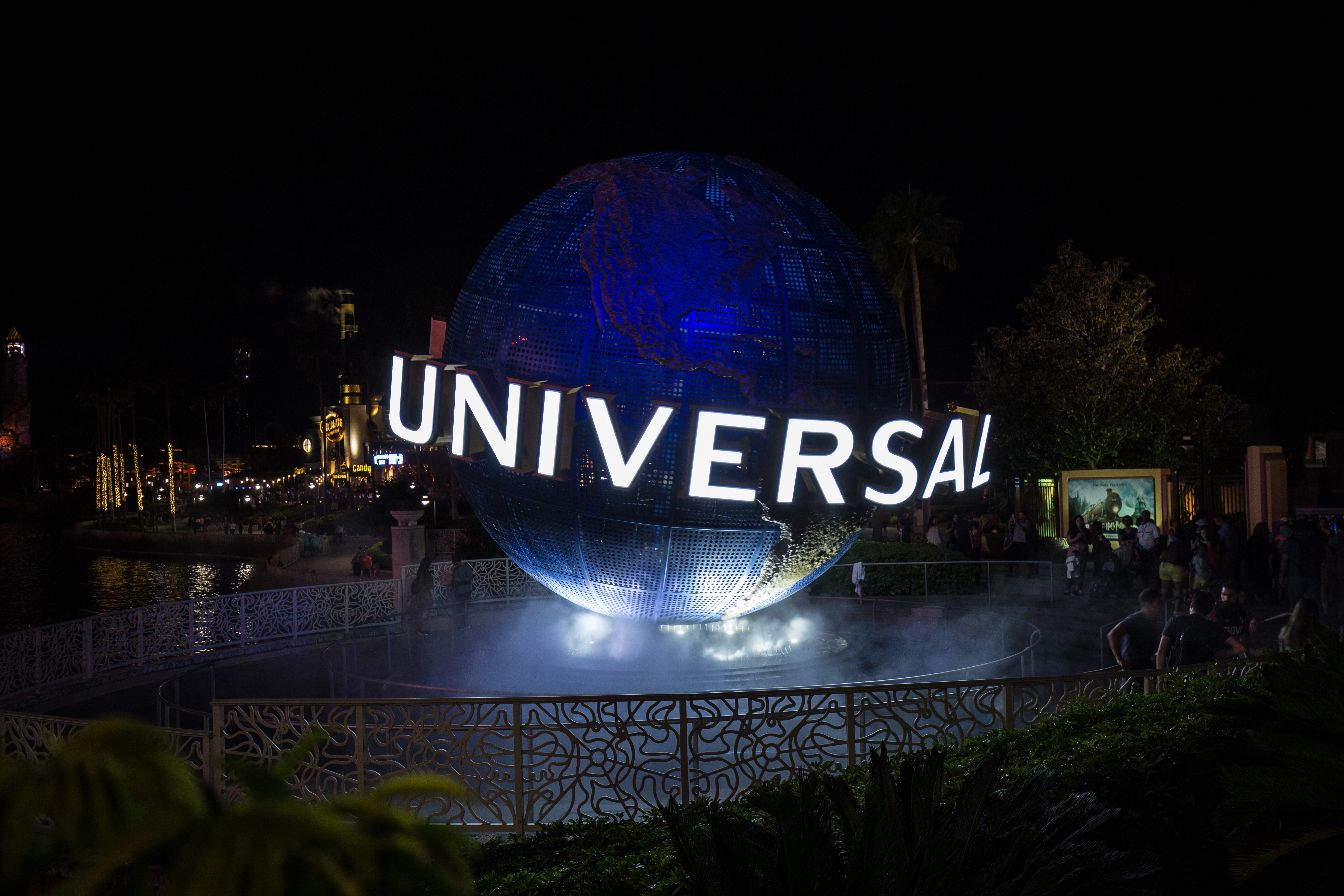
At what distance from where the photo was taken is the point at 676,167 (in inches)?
433

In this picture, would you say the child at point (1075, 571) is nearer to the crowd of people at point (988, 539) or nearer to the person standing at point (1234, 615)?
the crowd of people at point (988, 539)

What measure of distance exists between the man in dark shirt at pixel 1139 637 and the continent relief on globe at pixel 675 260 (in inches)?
144

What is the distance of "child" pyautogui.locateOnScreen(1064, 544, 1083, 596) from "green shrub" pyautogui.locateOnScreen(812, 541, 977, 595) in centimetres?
184

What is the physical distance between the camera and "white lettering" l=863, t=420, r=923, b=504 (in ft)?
33.9

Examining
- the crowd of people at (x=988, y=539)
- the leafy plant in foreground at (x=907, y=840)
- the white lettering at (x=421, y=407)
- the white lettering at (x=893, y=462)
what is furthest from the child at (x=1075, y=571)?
the leafy plant in foreground at (x=907, y=840)

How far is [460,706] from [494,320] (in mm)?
5031

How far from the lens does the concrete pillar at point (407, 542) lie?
20.1 m

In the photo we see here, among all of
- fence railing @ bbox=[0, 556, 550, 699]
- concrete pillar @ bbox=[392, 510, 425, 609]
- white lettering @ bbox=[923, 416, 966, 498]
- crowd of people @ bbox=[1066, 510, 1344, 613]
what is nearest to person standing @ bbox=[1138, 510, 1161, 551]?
crowd of people @ bbox=[1066, 510, 1344, 613]

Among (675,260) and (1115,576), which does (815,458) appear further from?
(1115,576)

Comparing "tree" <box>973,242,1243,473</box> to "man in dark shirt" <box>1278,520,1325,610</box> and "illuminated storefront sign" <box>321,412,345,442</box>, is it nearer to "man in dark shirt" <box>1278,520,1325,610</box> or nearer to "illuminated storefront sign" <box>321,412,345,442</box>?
"man in dark shirt" <box>1278,520,1325,610</box>

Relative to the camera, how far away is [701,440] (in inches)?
381

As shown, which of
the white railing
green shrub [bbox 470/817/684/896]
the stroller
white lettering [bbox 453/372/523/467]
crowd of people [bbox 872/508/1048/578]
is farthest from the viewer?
crowd of people [bbox 872/508/1048/578]

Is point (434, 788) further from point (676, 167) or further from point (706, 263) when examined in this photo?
point (676, 167)

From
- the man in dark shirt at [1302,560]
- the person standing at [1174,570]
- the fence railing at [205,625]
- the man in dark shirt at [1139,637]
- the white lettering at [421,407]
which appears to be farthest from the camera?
the person standing at [1174,570]
